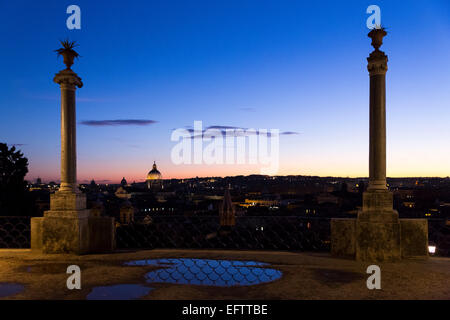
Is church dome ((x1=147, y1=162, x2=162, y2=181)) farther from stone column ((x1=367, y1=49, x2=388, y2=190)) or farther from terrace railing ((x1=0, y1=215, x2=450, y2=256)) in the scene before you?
stone column ((x1=367, y1=49, x2=388, y2=190))

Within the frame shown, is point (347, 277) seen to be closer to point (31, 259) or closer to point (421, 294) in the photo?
point (421, 294)

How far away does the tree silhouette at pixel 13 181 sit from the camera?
24.5 meters

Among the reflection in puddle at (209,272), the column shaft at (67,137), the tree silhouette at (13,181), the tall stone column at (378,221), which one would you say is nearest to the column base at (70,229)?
the column shaft at (67,137)

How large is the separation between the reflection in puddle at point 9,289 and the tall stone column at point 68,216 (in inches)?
79.1

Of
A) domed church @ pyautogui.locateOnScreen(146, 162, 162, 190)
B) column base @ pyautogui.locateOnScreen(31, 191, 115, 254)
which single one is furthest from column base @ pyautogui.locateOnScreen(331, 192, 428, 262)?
domed church @ pyautogui.locateOnScreen(146, 162, 162, 190)

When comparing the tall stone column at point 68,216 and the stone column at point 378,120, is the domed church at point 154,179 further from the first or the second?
the stone column at point 378,120

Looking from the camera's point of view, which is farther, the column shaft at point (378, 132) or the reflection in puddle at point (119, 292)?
the column shaft at point (378, 132)

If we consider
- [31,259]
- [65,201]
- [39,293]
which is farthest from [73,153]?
[39,293]

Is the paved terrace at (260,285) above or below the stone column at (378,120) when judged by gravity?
below

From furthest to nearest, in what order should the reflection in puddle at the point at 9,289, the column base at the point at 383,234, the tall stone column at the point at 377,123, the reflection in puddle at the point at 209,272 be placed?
the tall stone column at the point at 377,123 < the column base at the point at 383,234 < the reflection in puddle at the point at 209,272 < the reflection in puddle at the point at 9,289

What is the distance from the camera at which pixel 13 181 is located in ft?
85.0

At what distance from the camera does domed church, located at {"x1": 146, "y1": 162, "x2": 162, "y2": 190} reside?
170875 mm

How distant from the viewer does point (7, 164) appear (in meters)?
26.2

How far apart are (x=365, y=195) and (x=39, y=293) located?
5.43m
